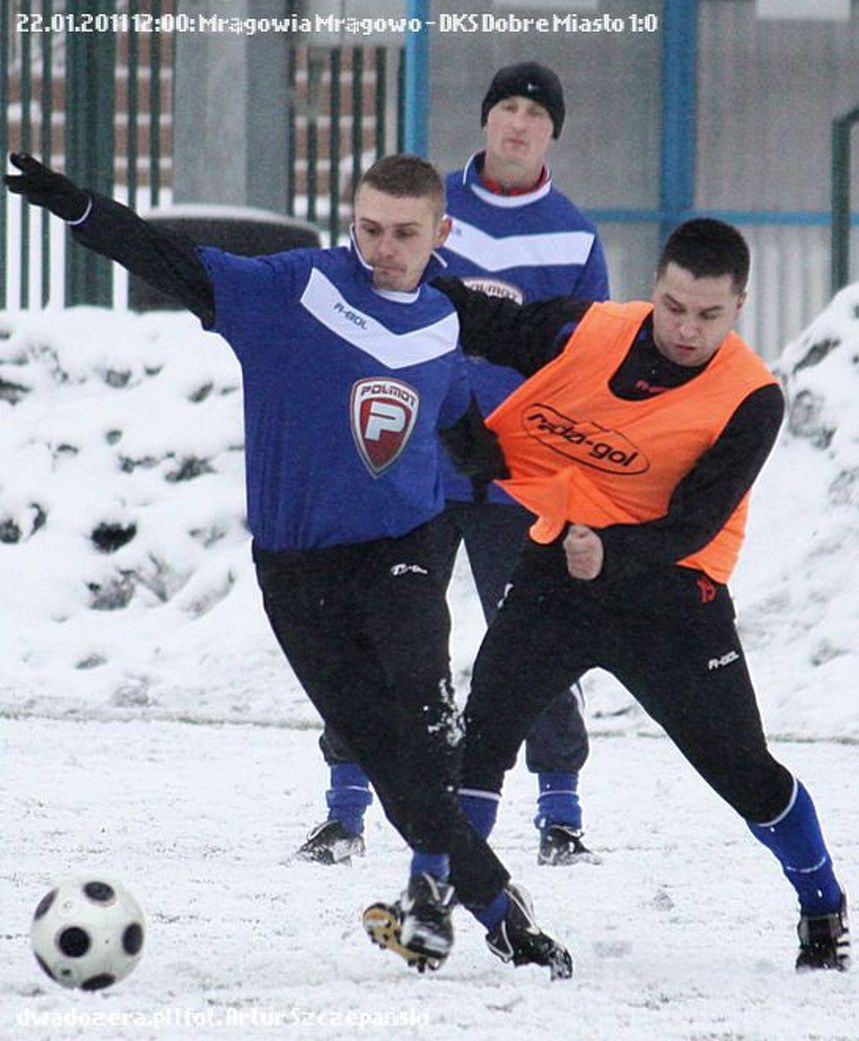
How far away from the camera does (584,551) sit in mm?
4316

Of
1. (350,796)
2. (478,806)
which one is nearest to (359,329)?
(478,806)

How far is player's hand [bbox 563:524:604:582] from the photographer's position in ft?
14.1

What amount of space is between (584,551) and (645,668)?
0.30 m

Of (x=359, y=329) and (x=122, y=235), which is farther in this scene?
(x=359, y=329)

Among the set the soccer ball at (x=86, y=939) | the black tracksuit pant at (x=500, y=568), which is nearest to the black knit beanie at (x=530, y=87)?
the black tracksuit pant at (x=500, y=568)

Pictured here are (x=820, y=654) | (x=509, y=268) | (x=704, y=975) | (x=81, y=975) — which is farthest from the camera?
(x=820, y=654)

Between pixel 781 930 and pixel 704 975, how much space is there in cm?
59

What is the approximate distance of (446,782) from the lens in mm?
4332

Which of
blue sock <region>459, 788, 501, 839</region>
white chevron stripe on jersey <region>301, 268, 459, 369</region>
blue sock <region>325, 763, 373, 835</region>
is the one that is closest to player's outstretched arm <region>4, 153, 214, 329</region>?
white chevron stripe on jersey <region>301, 268, 459, 369</region>

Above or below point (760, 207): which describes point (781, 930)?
below

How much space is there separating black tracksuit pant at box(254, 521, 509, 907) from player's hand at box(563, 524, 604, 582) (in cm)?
29

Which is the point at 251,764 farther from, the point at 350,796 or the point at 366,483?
the point at 366,483

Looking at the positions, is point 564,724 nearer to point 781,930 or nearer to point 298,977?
point 781,930

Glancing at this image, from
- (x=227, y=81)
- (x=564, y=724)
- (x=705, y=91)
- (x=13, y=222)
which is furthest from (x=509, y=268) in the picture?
(x=13, y=222)
